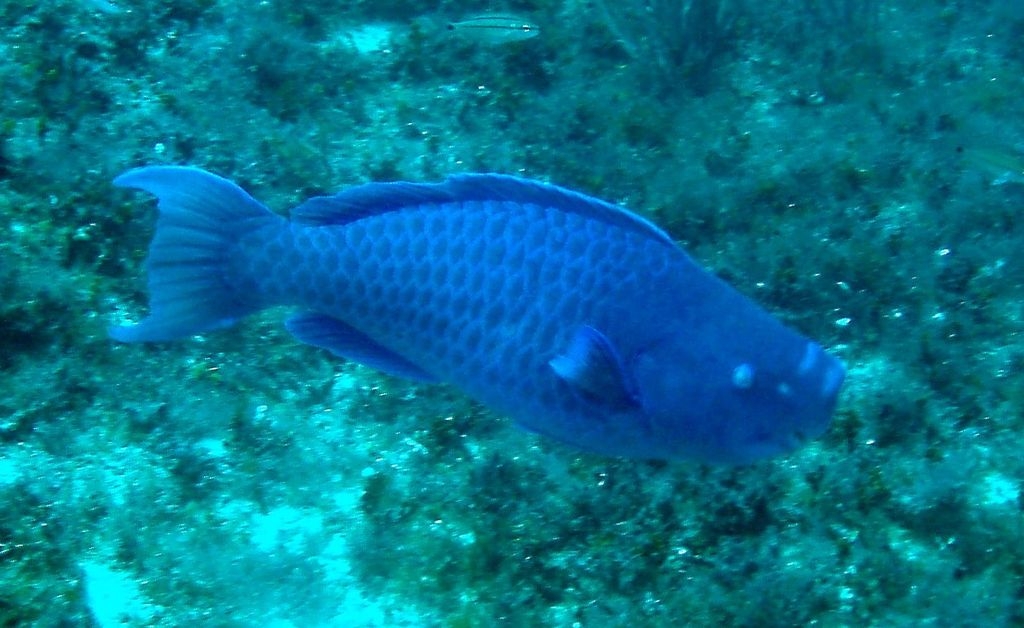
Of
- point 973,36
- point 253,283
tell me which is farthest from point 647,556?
point 973,36

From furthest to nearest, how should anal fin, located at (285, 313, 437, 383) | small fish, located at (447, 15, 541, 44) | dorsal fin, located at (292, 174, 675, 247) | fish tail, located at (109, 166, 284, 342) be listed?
small fish, located at (447, 15, 541, 44) < anal fin, located at (285, 313, 437, 383) < fish tail, located at (109, 166, 284, 342) < dorsal fin, located at (292, 174, 675, 247)

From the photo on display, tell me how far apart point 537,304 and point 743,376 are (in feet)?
2.40

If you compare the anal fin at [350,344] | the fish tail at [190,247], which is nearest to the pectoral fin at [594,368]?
the anal fin at [350,344]

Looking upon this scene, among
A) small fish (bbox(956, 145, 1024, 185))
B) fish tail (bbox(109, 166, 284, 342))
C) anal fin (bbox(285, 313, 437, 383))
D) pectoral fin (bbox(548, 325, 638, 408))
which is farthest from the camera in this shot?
small fish (bbox(956, 145, 1024, 185))

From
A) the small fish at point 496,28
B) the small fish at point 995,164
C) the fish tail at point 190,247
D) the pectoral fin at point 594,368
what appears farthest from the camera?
the small fish at point 496,28

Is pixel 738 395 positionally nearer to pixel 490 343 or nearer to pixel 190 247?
pixel 490 343

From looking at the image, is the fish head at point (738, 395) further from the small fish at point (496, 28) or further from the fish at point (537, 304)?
the small fish at point (496, 28)

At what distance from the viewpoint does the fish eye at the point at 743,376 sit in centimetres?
226

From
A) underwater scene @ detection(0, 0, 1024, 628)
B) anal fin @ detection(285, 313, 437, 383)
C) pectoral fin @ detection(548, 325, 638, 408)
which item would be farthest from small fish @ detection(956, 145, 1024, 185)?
anal fin @ detection(285, 313, 437, 383)

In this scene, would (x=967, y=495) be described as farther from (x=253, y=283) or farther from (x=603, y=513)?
(x=253, y=283)

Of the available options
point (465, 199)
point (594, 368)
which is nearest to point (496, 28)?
point (465, 199)

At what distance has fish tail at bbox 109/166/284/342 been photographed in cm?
257

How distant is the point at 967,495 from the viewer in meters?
2.73

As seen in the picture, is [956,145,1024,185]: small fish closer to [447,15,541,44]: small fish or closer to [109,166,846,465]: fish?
[109,166,846,465]: fish
